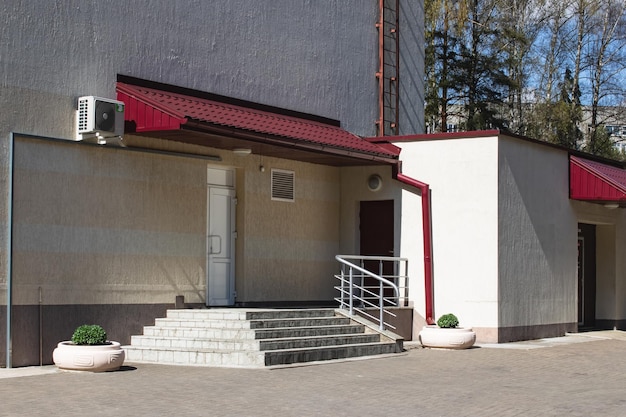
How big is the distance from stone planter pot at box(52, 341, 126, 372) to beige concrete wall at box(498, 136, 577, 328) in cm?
817

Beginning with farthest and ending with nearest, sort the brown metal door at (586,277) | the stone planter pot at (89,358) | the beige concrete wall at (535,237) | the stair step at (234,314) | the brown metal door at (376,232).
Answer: the brown metal door at (586,277) → the brown metal door at (376,232) → the beige concrete wall at (535,237) → the stair step at (234,314) → the stone planter pot at (89,358)

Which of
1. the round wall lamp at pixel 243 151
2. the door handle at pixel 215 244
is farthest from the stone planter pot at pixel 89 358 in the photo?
the round wall lamp at pixel 243 151

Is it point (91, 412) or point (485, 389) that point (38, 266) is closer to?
point (91, 412)

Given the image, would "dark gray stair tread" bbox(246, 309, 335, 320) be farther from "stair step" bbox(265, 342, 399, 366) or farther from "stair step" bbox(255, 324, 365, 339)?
"stair step" bbox(265, 342, 399, 366)

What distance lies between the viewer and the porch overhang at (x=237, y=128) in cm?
1484

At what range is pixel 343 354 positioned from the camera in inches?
600

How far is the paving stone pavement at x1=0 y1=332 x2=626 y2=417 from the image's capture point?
10.1 meters

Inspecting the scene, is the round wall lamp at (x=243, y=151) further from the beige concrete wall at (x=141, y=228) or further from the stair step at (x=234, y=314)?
the stair step at (x=234, y=314)

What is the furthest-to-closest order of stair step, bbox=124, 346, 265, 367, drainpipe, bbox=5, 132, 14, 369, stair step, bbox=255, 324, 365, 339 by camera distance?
stair step, bbox=255, 324, 365, 339, stair step, bbox=124, 346, 265, 367, drainpipe, bbox=5, 132, 14, 369

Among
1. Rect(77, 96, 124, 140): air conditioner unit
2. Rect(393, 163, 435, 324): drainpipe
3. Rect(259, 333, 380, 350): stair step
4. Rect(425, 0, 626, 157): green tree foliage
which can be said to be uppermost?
Rect(425, 0, 626, 157): green tree foliage

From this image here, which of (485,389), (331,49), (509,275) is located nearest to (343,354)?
(485,389)

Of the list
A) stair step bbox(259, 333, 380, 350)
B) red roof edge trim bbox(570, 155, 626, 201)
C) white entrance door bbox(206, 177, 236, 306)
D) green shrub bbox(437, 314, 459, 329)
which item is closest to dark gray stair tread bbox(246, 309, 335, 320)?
stair step bbox(259, 333, 380, 350)

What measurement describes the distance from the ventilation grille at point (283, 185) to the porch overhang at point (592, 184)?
6.29 meters

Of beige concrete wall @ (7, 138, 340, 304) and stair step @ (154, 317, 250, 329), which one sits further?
stair step @ (154, 317, 250, 329)
